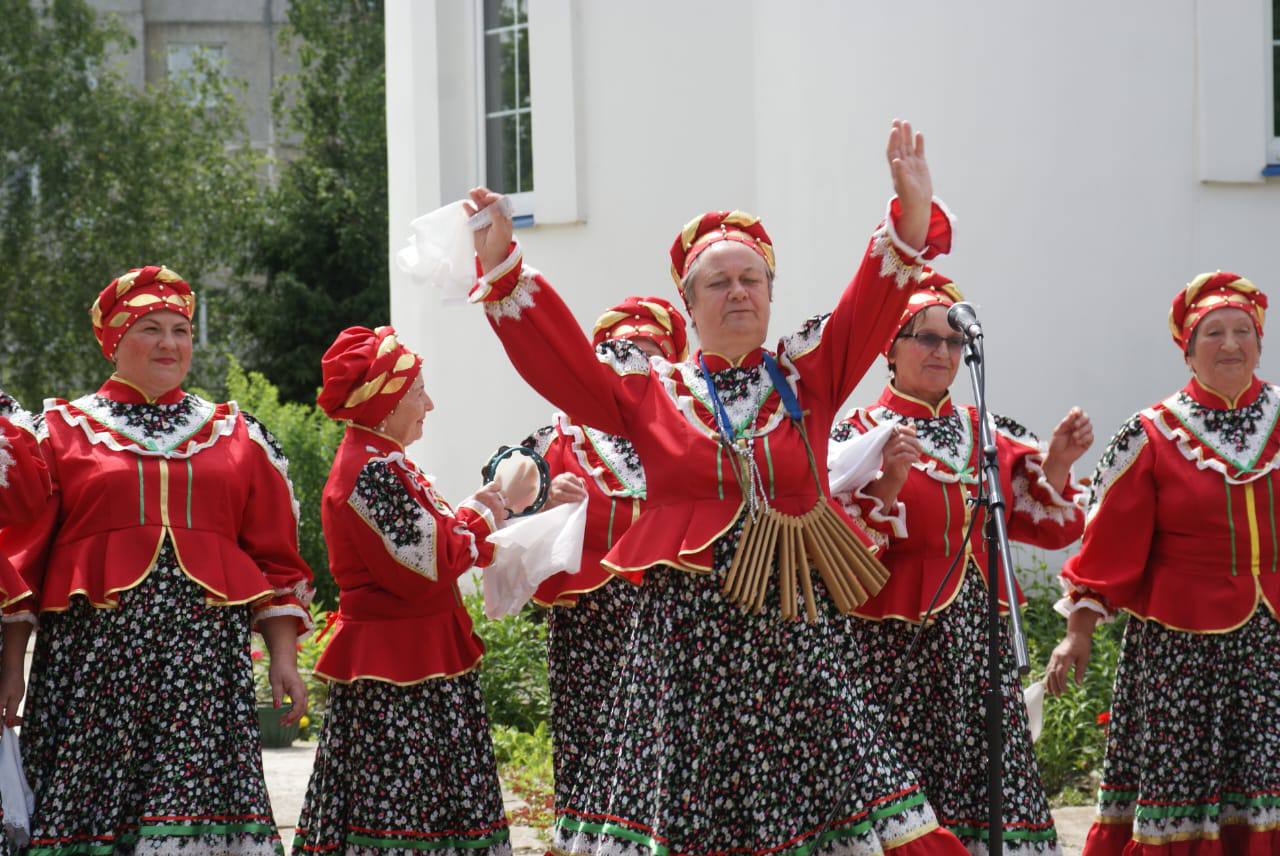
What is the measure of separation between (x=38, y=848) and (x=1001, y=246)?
19.4ft

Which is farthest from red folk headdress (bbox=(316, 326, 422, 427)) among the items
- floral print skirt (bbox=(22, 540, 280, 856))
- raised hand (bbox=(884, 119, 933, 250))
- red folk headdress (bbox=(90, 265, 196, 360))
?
raised hand (bbox=(884, 119, 933, 250))

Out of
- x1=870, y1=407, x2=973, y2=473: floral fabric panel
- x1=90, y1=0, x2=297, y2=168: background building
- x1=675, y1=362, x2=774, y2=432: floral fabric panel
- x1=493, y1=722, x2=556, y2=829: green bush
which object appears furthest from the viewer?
x1=90, y1=0, x2=297, y2=168: background building

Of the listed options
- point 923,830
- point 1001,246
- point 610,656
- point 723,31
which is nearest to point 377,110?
point 723,31

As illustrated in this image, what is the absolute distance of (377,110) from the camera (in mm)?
27766

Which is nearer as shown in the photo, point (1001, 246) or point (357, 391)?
point (357, 391)

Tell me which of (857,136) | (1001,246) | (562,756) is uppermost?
(857,136)

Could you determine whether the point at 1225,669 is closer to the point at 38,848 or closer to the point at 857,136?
the point at 38,848

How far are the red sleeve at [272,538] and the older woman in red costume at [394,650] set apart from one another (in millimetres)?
131

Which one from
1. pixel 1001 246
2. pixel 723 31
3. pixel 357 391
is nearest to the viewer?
pixel 357 391

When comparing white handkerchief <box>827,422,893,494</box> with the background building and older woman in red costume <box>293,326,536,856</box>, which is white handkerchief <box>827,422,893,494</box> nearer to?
older woman in red costume <box>293,326,536,856</box>

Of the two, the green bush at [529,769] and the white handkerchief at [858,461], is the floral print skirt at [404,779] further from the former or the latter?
the green bush at [529,769]

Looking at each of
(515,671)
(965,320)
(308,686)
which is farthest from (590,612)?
(308,686)

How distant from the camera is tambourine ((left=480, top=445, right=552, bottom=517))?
6020mm

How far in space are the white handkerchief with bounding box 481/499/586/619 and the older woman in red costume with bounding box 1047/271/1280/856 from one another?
179 cm
